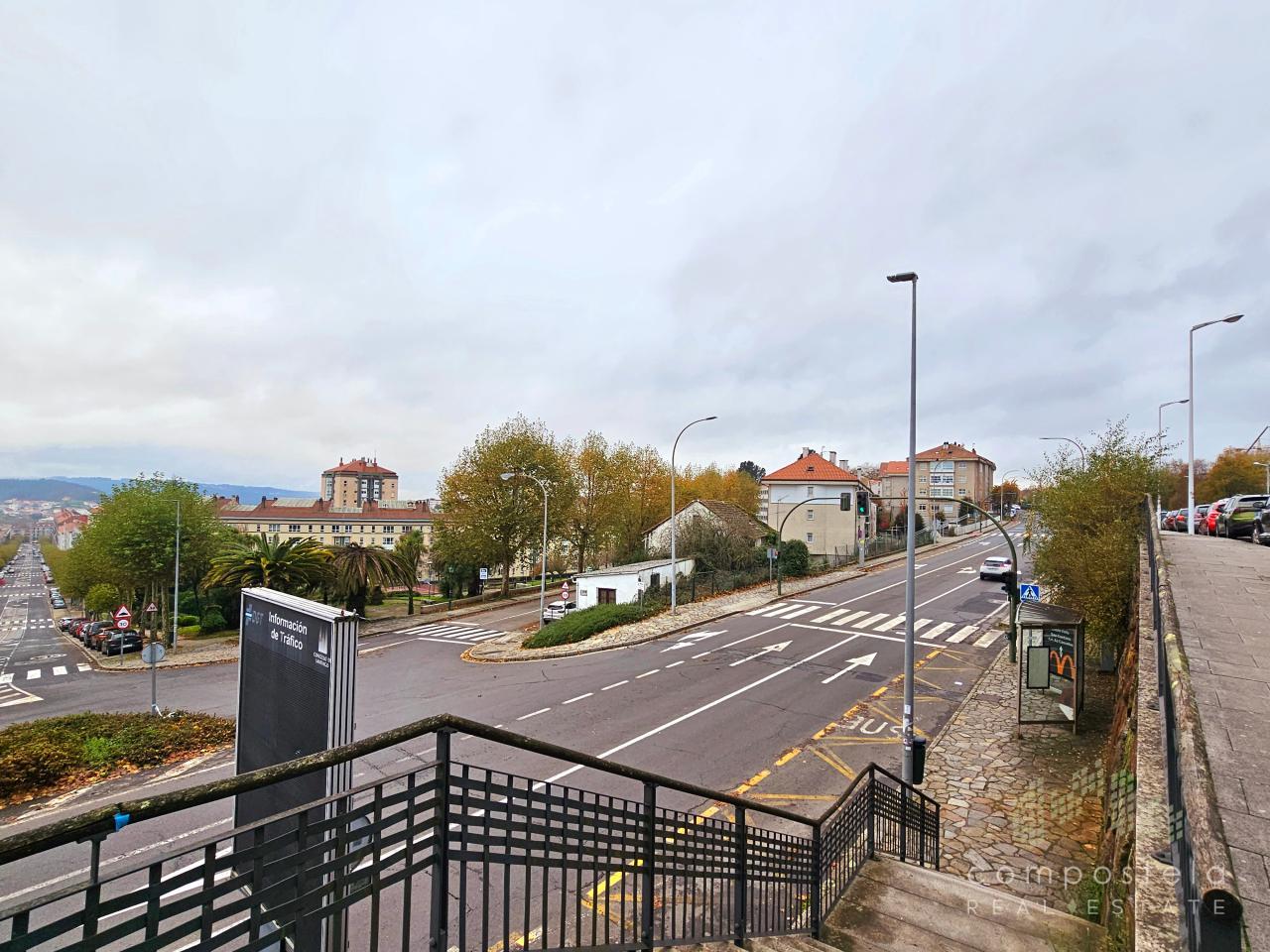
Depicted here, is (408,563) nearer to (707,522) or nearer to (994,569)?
(707,522)

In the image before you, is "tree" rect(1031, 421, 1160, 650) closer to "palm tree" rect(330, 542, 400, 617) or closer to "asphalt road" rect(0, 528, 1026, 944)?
"asphalt road" rect(0, 528, 1026, 944)

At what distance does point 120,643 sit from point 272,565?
12.2 meters

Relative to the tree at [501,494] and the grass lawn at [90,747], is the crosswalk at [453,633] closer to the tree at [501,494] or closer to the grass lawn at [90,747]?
the tree at [501,494]

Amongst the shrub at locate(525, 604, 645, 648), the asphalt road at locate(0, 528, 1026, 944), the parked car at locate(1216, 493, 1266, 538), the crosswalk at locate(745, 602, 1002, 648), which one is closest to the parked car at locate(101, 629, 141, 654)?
the asphalt road at locate(0, 528, 1026, 944)

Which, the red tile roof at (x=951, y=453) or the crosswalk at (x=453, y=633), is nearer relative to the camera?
the crosswalk at (x=453, y=633)

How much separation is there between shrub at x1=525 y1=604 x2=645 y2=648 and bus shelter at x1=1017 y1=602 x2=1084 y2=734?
14.7 m

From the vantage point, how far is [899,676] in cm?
1639

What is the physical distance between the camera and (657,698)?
1464 cm

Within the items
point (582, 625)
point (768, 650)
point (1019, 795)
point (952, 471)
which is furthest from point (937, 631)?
point (952, 471)

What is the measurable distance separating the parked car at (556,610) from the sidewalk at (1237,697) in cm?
2341

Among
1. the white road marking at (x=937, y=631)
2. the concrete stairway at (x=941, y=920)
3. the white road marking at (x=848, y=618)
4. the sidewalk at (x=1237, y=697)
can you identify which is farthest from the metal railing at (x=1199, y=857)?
the white road marking at (x=848, y=618)

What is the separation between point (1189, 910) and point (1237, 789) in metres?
3.50

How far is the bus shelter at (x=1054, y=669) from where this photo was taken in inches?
465

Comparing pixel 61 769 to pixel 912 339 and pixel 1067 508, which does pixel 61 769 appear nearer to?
pixel 912 339
